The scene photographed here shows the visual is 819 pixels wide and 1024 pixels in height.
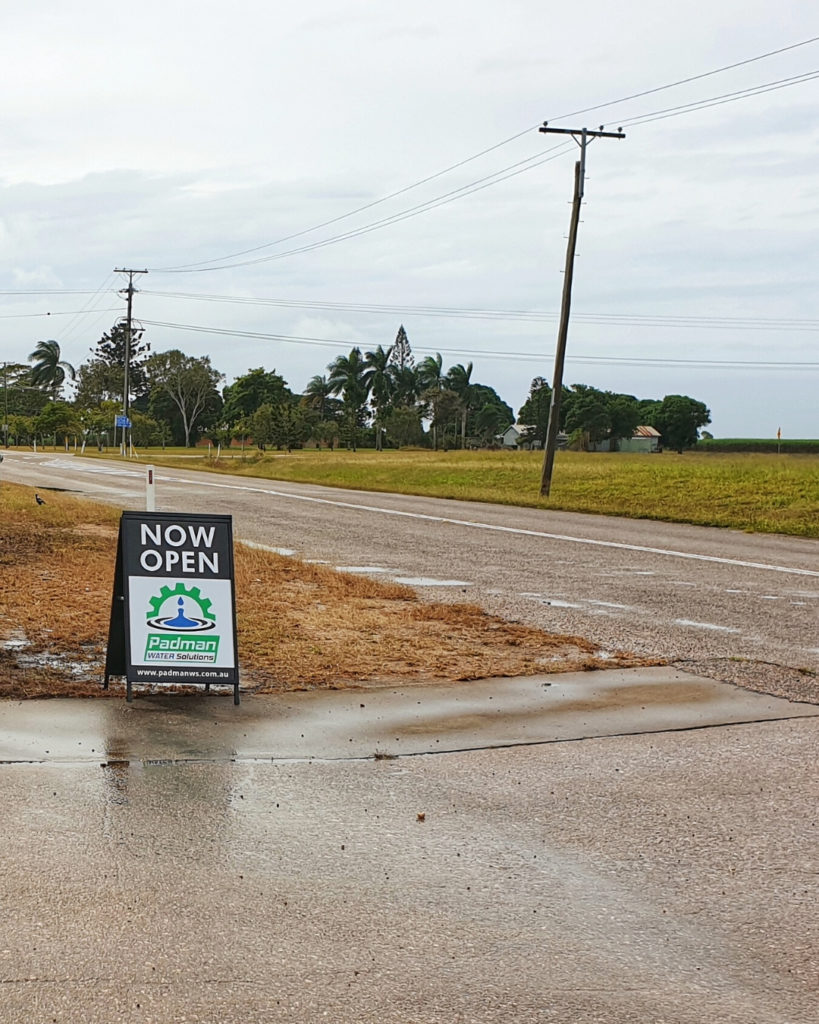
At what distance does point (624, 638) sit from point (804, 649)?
139 centimetres

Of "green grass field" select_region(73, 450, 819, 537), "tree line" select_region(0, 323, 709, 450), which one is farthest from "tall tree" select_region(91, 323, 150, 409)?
"green grass field" select_region(73, 450, 819, 537)

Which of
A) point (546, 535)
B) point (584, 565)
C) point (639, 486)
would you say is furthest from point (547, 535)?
point (639, 486)

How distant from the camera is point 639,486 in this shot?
3125 centimetres

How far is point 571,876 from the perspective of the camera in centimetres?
450

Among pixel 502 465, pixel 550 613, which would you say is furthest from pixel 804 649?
pixel 502 465

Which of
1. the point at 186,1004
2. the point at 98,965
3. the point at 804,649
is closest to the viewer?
the point at 186,1004

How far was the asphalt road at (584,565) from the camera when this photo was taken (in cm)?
1000

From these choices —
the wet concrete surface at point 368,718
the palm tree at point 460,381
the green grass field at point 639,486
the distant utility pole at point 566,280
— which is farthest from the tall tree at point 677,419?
the wet concrete surface at point 368,718

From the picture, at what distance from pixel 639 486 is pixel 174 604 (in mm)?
25108

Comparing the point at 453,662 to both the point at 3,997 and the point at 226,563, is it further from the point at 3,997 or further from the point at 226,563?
the point at 3,997

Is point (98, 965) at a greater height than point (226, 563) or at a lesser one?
lesser

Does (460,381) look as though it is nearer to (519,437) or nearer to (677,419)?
(519,437)

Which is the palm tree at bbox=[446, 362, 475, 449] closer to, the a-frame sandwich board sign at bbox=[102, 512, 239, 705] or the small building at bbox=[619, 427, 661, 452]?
the small building at bbox=[619, 427, 661, 452]

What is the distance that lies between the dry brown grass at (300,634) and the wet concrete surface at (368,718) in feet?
1.33
